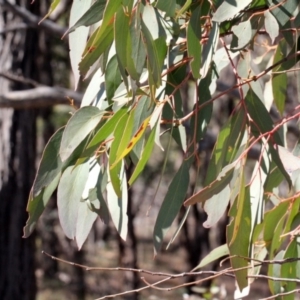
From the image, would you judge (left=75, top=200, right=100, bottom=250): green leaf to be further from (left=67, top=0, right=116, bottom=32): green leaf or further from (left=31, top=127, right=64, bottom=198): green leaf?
(left=67, top=0, right=116, bottom=32): green leaf

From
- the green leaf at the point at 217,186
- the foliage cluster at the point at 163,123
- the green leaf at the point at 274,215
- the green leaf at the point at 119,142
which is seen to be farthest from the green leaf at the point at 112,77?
the green leaf at the point at 274,215

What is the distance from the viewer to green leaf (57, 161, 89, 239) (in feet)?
5.87

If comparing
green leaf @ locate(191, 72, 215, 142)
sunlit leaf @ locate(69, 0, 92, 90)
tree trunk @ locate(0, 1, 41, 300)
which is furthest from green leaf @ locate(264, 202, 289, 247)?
tree trunk @ locate(0, 1, 41, 300)

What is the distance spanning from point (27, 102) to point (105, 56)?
1923 millimetres

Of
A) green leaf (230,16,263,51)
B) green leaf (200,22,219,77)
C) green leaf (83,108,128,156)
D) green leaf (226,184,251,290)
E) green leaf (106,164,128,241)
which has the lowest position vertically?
green leaf (226,184,251,290)

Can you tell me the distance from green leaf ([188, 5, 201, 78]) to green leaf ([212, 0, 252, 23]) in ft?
0.21

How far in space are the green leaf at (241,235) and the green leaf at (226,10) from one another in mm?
390

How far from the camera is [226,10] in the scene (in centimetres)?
159

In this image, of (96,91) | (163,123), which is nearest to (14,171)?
(96,91)

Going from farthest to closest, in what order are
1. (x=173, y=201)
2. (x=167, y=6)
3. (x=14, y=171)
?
1. (x=14, y=171)
2. (x=173, y=201)
3. (x=167, y=6)

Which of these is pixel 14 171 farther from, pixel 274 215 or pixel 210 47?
pixel 210 47

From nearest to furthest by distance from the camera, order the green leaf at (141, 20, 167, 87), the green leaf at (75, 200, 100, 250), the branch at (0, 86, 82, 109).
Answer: the green leaf at (141, 20, 167, 87), the green leaf at (75, 200, 100, 250), the branch at (0, 86, 82, 109)

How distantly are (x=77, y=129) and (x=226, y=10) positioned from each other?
17.9 inches

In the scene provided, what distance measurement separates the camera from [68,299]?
338 inches
